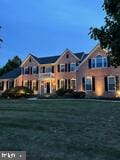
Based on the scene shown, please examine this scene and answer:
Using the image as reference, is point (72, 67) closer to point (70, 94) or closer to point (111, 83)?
point (70, 94)

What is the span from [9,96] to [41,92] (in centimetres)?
1208

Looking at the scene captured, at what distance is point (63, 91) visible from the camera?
2234 inches

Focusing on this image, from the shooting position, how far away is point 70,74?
2461 inches

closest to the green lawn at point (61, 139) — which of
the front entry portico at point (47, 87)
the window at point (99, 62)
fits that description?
the window at point (99, 62)

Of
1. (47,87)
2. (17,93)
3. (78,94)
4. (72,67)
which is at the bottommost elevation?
(78,94)

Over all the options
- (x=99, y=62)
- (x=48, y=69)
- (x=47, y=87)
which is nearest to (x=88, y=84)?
(x=99, y=62)

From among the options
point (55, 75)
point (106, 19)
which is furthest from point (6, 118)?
point (55, 75)

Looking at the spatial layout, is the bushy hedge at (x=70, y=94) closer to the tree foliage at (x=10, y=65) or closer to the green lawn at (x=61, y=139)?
the green lawn at (x=61, y=139)

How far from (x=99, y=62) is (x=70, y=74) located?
8607mm

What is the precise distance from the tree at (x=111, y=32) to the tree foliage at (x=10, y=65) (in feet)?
268

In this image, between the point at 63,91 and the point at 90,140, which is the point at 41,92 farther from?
the point at 90,140

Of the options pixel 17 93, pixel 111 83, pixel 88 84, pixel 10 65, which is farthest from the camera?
pixel 10 65

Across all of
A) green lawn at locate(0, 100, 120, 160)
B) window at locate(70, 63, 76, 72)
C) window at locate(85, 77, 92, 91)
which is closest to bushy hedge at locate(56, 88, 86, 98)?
window at locate(85, 77, 92, 91)

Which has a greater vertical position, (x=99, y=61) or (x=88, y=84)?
(x=99, y=61)
